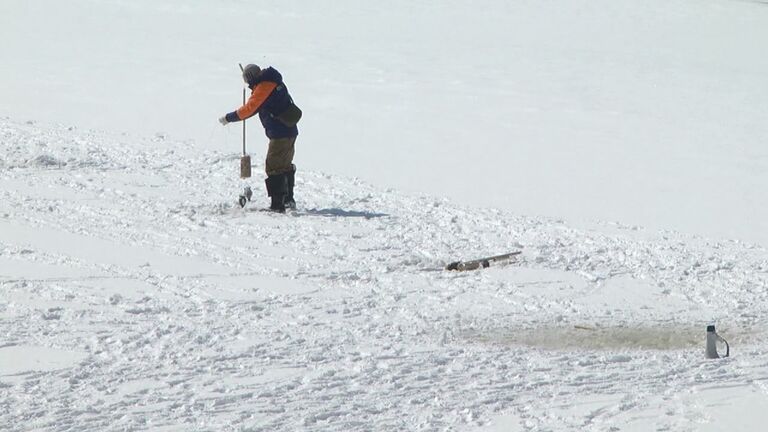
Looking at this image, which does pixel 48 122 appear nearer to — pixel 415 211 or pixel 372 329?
pixel 415 211

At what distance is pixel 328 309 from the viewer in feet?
24.9

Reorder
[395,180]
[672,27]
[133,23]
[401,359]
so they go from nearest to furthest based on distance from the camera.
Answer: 1. [401,359]
2. [395,180]
3. [133,23]
4. [672,27]

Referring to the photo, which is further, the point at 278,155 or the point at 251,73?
the point at 278,155

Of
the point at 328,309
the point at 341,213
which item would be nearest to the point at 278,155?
the point at 341,213

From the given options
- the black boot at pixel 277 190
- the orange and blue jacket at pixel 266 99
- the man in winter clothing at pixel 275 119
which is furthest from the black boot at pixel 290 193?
the orange and blue jacket at pixel 266 99

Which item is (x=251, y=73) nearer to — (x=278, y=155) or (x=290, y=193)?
(x=278, y=155)

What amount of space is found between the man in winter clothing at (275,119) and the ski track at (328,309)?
289 mm

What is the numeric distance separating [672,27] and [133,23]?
11.1 meters

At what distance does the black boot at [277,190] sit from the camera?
33.0 feet

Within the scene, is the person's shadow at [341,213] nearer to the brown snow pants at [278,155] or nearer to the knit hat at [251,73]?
the brown snow pants at [278,155]

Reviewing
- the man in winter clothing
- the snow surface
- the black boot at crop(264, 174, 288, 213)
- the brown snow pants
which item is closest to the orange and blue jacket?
the man in winter clothing

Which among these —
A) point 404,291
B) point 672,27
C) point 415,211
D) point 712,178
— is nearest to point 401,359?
point 404,291

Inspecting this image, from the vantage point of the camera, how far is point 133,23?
2270cm

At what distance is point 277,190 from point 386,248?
4.70 ft
